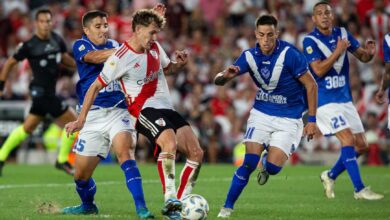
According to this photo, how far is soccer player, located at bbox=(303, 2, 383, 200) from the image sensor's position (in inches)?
510

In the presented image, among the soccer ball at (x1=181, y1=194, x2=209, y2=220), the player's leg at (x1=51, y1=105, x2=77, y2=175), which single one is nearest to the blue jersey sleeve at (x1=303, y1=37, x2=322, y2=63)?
the soccer ball at (x1=181, y1=194, x2=209, y2=220)

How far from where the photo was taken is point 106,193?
13.4 m

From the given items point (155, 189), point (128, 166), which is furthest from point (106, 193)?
point (128, 166)

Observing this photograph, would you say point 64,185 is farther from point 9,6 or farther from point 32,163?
point 9,6

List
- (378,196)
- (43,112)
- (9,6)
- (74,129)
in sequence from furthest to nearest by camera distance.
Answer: (9,6) → (43,112) → (378,196) → (74,129)

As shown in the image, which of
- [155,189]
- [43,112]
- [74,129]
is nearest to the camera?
[74,129]

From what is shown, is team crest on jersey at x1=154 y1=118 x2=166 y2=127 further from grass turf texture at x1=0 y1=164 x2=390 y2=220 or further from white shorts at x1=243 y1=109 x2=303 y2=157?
white shorts at x1=243 y1=109 x2=303 y2=157

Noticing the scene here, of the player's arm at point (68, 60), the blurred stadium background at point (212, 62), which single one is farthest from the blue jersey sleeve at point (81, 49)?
the blurred stadium background at point (212, 62)

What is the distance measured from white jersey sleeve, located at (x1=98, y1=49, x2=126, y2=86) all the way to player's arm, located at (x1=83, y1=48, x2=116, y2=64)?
0.61 metres

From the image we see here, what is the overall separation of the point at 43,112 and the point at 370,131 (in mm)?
7763

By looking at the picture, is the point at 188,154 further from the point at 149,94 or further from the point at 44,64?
the point at 44,64

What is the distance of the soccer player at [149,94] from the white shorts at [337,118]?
329 cm

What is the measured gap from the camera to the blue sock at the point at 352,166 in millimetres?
12758

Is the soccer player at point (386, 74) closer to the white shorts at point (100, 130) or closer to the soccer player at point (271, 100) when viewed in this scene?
the soccer player at point (271, 100)
